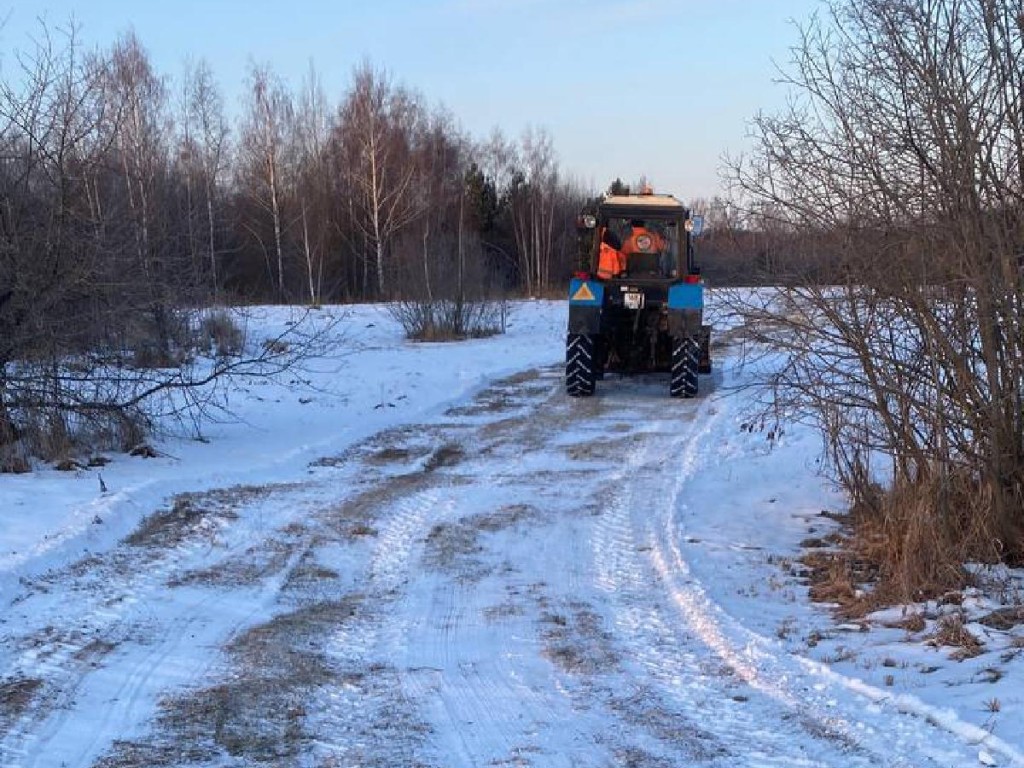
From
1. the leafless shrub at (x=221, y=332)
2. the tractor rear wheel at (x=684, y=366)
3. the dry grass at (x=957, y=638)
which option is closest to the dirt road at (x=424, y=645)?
the dry grass at (x=957, y=638)

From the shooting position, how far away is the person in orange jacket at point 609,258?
15.4m

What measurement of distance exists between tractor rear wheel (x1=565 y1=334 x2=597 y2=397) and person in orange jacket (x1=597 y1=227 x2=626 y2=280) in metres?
1.14

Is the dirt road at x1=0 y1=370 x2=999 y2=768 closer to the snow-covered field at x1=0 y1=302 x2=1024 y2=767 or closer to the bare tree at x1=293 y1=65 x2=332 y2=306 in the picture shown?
the snow-covered field at x1=0 y1=302 x2=1024 y2=767

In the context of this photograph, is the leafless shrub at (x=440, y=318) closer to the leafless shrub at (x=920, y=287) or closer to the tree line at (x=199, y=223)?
the tree line at (x=199, y=223)

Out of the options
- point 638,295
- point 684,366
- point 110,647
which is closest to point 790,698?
point 110,647

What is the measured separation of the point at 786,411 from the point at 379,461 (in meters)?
4.51

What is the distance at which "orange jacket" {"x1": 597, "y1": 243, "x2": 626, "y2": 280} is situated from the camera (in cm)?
1540

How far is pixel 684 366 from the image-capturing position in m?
14.7

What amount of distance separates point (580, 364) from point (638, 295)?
4.37 feet

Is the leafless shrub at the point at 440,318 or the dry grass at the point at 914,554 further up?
the leafless shrub at the point at 440,318

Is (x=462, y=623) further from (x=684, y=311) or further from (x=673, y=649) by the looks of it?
(x=684, y=311)

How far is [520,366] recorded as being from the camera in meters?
20.0

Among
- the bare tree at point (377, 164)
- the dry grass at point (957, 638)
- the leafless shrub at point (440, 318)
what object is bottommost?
the dry grass at point (957, 638)

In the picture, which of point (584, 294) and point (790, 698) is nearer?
point (790, 698)
